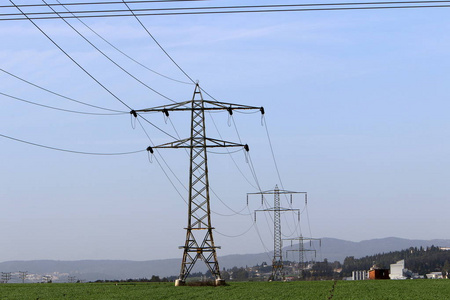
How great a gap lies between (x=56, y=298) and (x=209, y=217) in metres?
17.3

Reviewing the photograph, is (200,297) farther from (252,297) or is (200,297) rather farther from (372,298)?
(372,298)

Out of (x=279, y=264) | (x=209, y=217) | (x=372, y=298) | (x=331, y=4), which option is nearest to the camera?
(x=331, y=4)

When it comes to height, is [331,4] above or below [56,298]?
above

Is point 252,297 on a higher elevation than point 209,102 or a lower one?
lower

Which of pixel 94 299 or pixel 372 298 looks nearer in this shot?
pixel 94 299

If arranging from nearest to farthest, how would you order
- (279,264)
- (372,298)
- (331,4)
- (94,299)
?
(331,4)
(94,299)
(372,298)
(279,264)

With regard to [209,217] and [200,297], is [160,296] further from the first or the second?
[209,217]

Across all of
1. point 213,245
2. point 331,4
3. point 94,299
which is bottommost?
point 94,299

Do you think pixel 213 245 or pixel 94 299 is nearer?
pixel 94 299

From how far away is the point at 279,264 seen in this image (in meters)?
127

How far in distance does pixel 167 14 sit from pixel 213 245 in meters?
34.6

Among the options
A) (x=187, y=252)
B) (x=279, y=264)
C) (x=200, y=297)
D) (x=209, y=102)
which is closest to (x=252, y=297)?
(x=200, y=297)

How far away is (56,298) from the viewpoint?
54.2 m

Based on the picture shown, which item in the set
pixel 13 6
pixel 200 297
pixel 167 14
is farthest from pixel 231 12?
pixel 200 297
